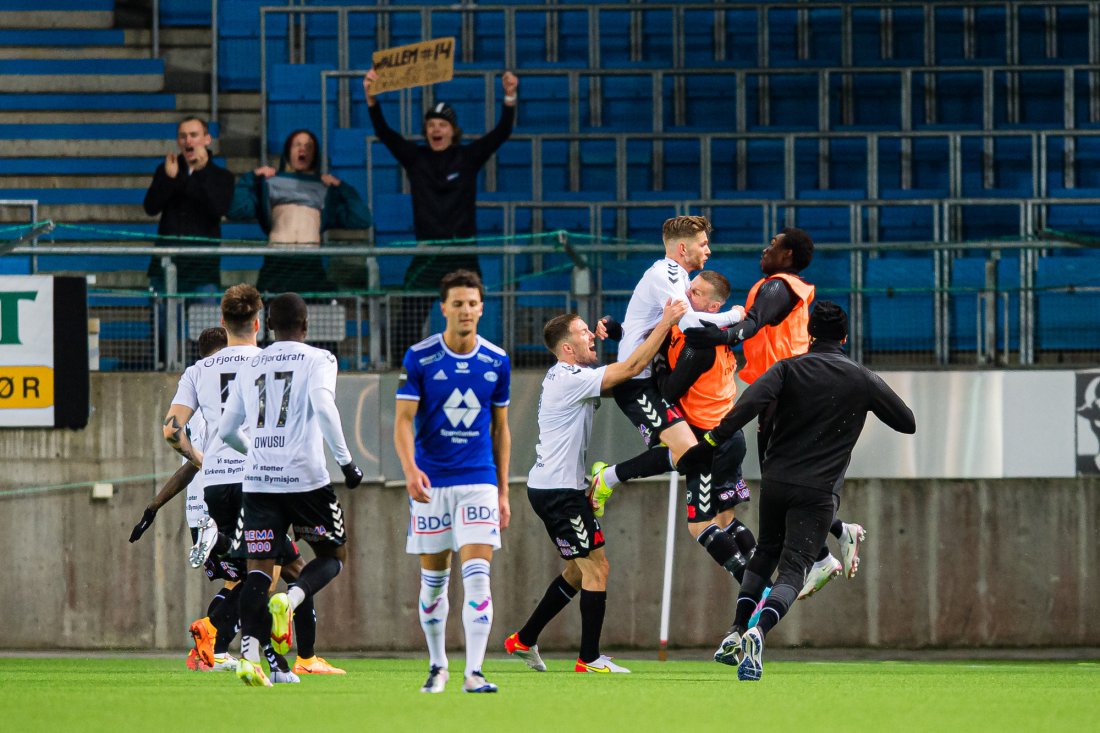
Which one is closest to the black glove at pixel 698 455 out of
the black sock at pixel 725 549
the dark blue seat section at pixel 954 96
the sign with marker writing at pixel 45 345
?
the black sock at pixel 725 549

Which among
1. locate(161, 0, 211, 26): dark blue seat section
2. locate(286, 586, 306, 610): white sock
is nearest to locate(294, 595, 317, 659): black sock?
locate(286, 586, 306, 610): white sock

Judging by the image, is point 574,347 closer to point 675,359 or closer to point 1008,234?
point 675,359

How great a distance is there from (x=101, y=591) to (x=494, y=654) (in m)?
3.20

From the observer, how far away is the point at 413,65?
1385 centimetres

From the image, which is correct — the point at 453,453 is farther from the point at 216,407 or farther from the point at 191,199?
the point at 191,199

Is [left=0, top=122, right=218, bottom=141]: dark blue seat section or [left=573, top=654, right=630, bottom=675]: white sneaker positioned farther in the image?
[left=0, top=122, right=218, bottom=141]: dark blue seat section

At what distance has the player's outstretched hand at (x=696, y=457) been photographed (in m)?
8.94

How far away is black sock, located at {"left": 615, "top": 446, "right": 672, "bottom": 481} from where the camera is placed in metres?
10.7

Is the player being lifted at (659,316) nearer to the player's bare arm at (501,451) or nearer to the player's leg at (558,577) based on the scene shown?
the player's leg at (558,577)

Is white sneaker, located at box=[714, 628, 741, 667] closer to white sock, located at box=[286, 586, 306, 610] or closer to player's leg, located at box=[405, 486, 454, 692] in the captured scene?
player's leg, located at box=[405, 486, 454, 692]

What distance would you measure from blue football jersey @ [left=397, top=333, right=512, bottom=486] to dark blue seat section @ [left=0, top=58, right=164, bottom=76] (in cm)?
1148

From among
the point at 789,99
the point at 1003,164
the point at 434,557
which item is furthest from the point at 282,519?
the point at 1003,164

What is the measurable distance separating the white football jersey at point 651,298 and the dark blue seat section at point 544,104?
6707mm

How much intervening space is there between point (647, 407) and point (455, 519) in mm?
2520
